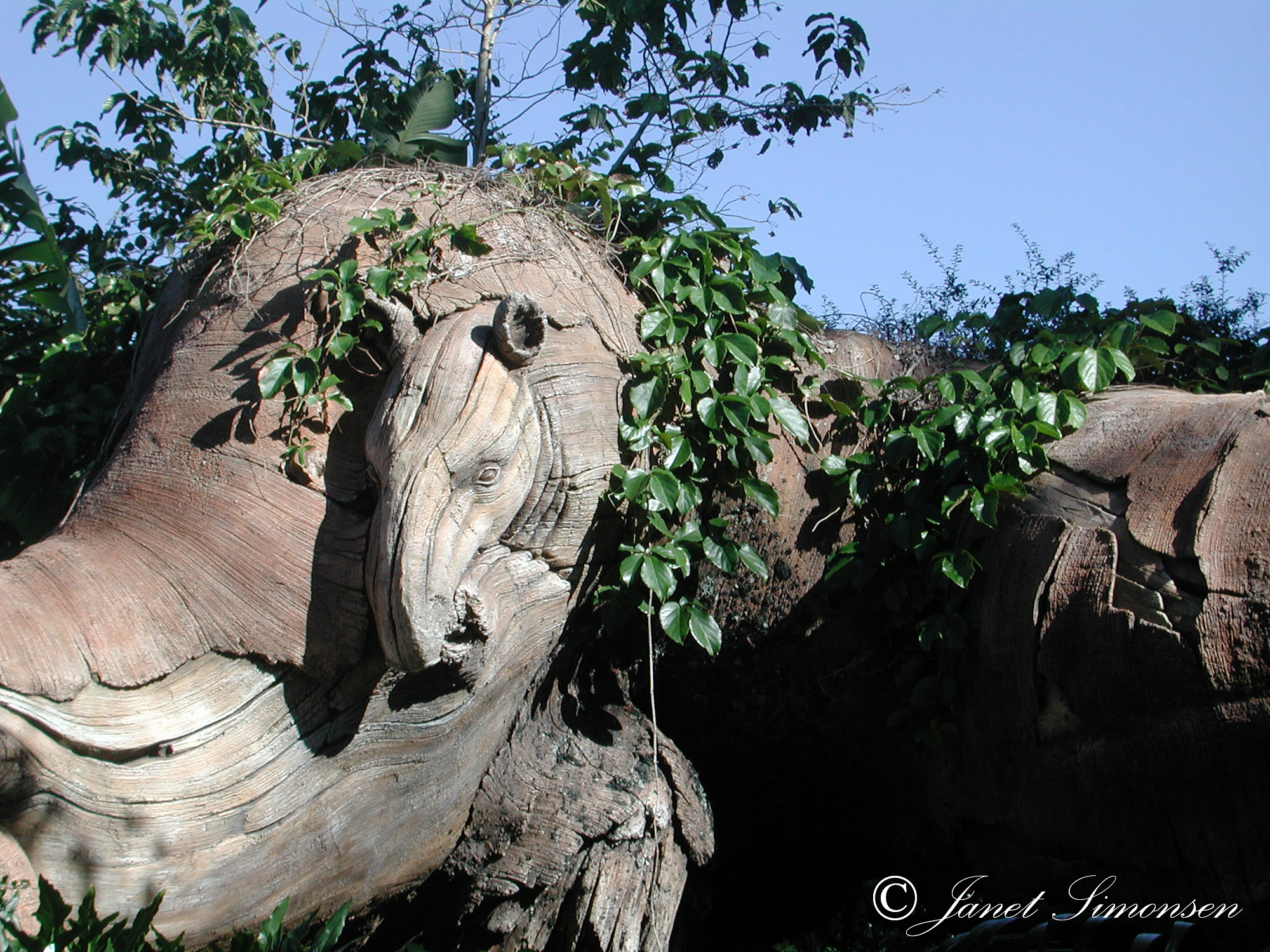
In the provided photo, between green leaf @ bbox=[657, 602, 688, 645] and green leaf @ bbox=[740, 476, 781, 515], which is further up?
green leaf @ bbox=[740, 476, 781, 515]

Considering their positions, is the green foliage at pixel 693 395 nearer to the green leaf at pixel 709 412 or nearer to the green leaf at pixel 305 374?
the green leaf at pixel 709 412

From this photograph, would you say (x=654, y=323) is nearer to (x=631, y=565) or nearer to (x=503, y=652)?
(x=631, y=565)

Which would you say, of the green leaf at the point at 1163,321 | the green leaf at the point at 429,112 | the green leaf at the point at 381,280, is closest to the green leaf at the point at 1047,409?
the green leaf at the point at 1163,321

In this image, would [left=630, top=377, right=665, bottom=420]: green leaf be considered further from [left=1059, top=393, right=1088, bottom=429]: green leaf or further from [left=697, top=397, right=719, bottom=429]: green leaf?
[left=1059, top=393, right=1088, bottom=429]: green leaf

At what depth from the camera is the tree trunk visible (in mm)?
2066

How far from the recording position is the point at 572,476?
8.16 ft

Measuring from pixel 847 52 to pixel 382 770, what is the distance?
386 cm

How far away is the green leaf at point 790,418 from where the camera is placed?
2834mm

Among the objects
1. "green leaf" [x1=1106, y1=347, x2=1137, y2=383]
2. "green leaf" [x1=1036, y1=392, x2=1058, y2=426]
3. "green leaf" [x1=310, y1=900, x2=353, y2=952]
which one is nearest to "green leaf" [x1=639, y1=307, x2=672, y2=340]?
"green leaf" [x1=1036, y1=392, x2=1058, y2=426]

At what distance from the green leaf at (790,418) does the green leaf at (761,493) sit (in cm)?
19

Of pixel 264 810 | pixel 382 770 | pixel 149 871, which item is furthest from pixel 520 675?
pixel 149 871

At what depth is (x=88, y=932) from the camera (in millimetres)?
1893

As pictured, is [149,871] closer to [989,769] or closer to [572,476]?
[572,476]

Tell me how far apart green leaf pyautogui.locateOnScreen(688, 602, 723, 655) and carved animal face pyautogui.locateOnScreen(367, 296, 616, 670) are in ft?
A: 1.21
